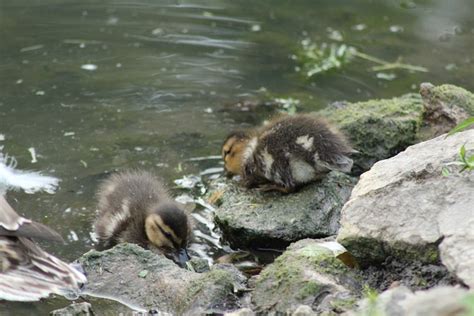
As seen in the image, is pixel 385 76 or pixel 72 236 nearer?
pixel 72 236

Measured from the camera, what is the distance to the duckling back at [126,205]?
4.89 meters

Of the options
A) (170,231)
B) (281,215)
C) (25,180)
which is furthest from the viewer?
(25,180)

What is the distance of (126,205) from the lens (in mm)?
5047

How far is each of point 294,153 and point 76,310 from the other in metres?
1.61

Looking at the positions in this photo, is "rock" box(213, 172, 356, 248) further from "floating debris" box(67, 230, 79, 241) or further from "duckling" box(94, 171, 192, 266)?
"floating debris" box(67, 230, 79, 241)

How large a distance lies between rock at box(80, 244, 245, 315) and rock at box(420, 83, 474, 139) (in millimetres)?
1865

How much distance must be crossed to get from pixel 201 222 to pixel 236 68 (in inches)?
95.0

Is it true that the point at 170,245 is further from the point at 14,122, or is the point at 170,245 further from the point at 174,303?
the point at 14,122

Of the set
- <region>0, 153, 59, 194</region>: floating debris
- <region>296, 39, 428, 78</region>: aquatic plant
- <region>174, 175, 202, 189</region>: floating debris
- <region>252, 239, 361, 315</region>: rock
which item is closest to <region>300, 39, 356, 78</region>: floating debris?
<region>296, 39, 428, 78</region>: aquatic plant

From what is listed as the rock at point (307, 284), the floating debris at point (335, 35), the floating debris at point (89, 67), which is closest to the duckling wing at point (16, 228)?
A: the rock at point (307, 284)

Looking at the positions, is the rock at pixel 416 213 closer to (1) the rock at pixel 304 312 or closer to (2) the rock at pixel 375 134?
(1) the rock at pixel 304 312

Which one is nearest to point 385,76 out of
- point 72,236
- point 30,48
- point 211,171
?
point 211,171

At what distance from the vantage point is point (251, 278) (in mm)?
4156

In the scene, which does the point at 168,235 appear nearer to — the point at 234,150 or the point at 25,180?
the point at 234,150
